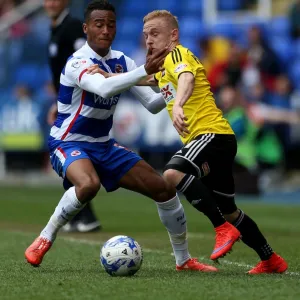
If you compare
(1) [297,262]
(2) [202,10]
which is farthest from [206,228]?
(2) [202,10]

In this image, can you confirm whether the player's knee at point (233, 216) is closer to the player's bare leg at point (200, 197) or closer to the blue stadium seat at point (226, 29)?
the player's bare leg at point (200, 197)

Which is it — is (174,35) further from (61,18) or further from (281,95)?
(281,95)

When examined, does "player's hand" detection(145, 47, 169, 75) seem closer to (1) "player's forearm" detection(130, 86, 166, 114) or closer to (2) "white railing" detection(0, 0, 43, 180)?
(1) "player's forearm" detection(130, 86, 166, 114)

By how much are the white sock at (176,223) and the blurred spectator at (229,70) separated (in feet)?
38.8

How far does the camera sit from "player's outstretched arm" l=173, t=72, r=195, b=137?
653 cm

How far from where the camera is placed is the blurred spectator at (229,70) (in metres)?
19.3

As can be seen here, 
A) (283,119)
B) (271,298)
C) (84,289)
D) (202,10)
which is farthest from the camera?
(202,10)

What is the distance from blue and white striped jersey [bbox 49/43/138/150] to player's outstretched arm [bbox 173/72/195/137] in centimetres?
88

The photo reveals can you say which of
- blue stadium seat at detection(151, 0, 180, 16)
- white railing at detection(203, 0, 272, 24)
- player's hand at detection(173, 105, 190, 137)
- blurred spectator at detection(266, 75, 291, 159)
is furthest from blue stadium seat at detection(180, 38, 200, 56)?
player's hand at detection(173, 105, 190, 137)

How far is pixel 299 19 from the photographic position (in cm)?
2052

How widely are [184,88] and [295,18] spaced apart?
14.4 metres

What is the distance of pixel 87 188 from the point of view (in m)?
7.05

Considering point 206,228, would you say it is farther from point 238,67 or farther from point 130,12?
point 130,12

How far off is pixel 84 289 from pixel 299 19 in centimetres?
1544
